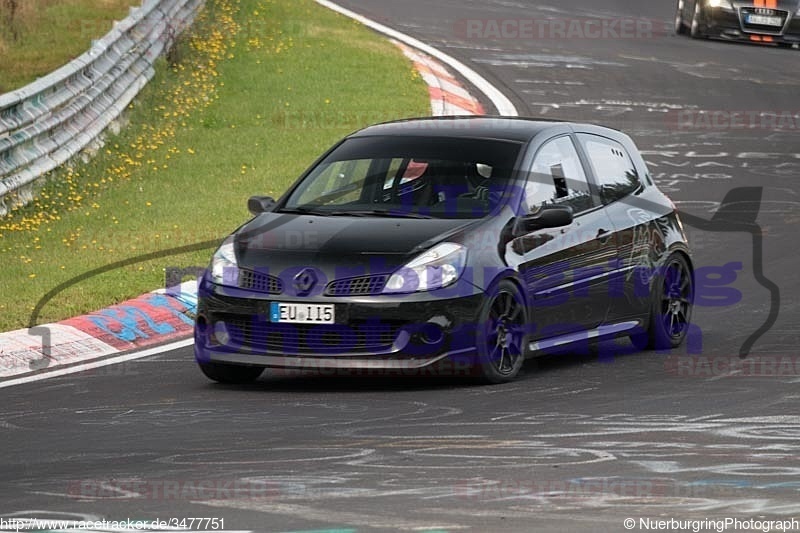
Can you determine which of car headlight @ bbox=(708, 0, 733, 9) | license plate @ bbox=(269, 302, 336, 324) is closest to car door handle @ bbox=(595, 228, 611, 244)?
license plate @ bbox=(269, 302, 336, 324)

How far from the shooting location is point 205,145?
70.8ft

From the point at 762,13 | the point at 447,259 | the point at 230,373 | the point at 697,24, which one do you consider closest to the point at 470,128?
the point at 447,259

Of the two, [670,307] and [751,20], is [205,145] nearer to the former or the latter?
[670,307]

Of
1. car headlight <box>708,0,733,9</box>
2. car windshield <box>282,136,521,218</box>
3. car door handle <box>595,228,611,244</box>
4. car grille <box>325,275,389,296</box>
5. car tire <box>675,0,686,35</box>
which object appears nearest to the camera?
car grille <box>325,275,389,296</box>

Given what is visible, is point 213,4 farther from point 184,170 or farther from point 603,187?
point 603,187

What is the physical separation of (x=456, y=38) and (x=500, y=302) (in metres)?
18.7

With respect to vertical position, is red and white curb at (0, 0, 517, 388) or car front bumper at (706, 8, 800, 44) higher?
car front bumper at (706, 8, 800, 44)

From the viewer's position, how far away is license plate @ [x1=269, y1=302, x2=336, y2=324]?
10344mm

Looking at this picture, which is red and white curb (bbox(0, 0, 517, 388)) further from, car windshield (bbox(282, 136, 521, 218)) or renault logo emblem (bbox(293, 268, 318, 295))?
renault logo emblem (bbox(293, 268, 318, 295))

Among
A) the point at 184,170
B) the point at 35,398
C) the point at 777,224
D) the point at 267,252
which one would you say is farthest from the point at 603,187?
the point at 184,170

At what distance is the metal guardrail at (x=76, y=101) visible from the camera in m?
17.9

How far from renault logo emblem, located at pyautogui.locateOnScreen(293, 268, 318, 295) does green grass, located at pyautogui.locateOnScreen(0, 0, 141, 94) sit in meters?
14.1

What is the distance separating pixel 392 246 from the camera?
10492 millimetres

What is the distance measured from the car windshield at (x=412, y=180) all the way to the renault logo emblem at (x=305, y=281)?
0.82 m
